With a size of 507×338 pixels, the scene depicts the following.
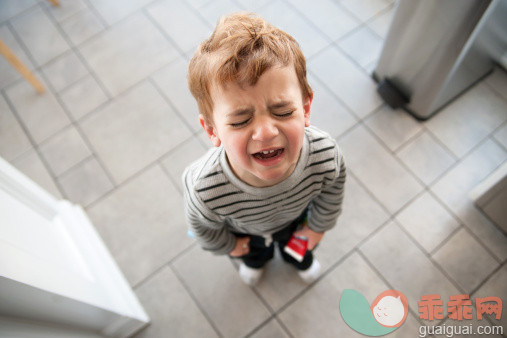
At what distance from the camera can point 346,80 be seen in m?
1.79

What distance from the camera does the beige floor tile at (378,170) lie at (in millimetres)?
1536

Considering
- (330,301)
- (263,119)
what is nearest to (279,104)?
(263,119)

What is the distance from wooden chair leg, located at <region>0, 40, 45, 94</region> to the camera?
5.49 feet

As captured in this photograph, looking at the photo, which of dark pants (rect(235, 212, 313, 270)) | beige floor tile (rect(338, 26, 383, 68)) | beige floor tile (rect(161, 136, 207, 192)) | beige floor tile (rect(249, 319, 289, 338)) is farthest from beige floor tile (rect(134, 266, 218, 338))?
beige floor tile (rect(338, 26, 383, 68))

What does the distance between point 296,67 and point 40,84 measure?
5.76 feet

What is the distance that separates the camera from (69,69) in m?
1.93

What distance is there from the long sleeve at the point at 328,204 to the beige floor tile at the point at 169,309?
653 millimetres

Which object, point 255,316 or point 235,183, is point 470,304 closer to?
point 255,316

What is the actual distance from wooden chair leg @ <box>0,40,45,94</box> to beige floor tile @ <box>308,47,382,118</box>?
56.9 inches

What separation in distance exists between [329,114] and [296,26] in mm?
579

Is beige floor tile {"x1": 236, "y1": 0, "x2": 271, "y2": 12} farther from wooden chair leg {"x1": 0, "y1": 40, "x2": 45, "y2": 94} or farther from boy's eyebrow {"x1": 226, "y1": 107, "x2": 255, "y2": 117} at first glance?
boy's eyebrow {"x1": 226, "y1": 107, "x2": 255, "y2": 117}

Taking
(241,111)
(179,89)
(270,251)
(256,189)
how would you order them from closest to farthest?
(241,111) → (256,189) → (270,251) → (179,89)

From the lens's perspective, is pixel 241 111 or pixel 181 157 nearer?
pixel 241 111

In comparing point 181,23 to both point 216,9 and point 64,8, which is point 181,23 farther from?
point 64,8
